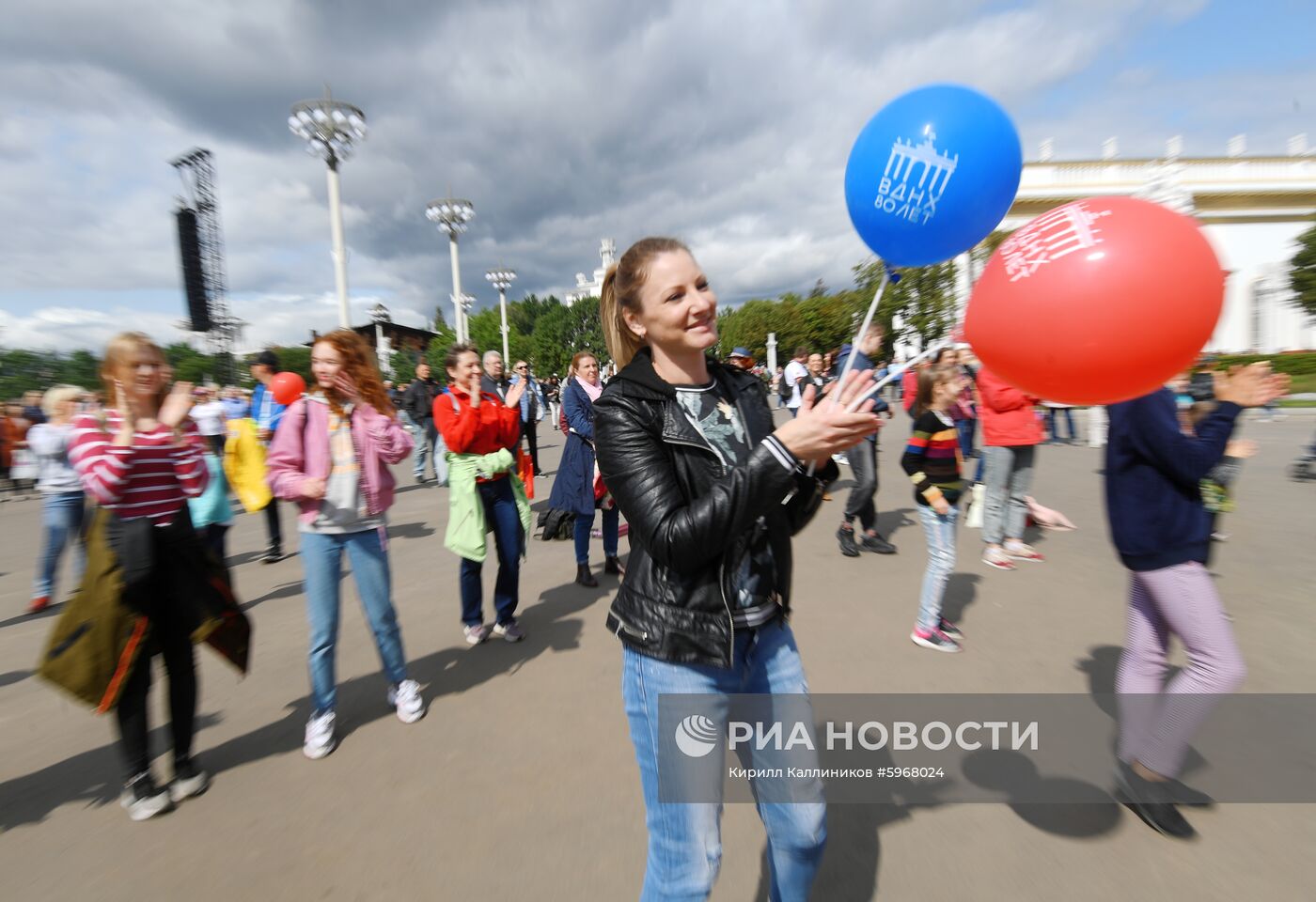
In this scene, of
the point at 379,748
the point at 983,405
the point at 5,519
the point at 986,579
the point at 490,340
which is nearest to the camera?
the point at 379,748

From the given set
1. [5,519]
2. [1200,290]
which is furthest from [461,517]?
[5,519]

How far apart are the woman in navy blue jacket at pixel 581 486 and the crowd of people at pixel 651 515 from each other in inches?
3.3

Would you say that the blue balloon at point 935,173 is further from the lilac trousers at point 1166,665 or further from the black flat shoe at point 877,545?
the black flat shoe at point 877,545

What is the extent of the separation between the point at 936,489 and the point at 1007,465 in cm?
222

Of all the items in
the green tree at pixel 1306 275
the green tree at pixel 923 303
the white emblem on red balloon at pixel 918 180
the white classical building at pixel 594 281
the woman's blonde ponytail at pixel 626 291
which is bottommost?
the woman's blonde ponytail at pixel 626 291

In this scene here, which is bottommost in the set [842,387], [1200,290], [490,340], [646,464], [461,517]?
[461,517]

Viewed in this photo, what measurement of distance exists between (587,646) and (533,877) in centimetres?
198

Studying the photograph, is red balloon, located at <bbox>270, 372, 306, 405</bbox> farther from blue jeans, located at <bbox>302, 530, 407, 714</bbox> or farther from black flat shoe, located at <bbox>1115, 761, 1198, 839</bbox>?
black flat shoe, located at <bbox>1115, 761, 1198, 839</bbox>

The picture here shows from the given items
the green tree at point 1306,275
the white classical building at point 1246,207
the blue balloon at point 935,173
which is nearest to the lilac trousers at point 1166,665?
the blue balloon at point 935,173

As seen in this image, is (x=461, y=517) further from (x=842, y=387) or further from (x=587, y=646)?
(x=842, y=387)

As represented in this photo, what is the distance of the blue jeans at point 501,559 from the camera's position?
4.26 meters

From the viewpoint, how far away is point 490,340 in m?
78.6

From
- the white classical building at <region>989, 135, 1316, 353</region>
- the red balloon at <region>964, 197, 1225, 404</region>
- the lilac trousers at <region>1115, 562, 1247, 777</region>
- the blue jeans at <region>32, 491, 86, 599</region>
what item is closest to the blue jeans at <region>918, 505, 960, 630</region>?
the lilac trousers at <region>1115, 562, 1247, 777</region>

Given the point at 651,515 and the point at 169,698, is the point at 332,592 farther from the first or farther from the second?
the point at 651,515
